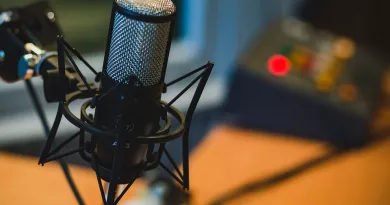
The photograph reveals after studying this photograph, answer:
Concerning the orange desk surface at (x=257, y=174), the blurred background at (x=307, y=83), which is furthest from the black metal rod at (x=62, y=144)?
→ the blurred background at (x=307, y=83)

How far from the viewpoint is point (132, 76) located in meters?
0.42

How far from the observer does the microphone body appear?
406mm

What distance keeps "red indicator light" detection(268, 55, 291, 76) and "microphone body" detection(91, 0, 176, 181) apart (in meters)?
0.75

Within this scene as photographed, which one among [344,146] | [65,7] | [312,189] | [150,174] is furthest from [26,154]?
[65,7]

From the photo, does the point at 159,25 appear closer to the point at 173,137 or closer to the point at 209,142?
the point at 173,137

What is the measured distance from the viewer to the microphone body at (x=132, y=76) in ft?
1.33

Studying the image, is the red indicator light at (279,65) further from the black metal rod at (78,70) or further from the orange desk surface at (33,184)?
the black metal rod at (78,70)

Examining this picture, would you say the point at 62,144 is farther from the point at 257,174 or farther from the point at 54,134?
the point at 257,174

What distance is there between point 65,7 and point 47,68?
1837 mm

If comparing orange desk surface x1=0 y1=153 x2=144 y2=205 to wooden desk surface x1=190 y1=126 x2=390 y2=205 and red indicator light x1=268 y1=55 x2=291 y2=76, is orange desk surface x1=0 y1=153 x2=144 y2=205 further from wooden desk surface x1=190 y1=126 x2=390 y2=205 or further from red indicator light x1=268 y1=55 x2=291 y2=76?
red indicator light x1=268 y1=55 x2=291 y2=76

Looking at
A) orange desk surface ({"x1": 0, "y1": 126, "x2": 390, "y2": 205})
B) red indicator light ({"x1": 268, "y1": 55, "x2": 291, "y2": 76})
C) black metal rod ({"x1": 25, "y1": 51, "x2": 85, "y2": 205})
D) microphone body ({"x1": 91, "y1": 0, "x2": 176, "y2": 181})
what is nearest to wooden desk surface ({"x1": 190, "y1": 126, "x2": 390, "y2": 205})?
orange desk surface ({"x1": 0, "y1": 126, "x2": 390, "y2": 205})

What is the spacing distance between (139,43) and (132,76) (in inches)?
1.0

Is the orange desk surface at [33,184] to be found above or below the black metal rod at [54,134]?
below

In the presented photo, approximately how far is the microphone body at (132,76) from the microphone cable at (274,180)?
1.42 ft
